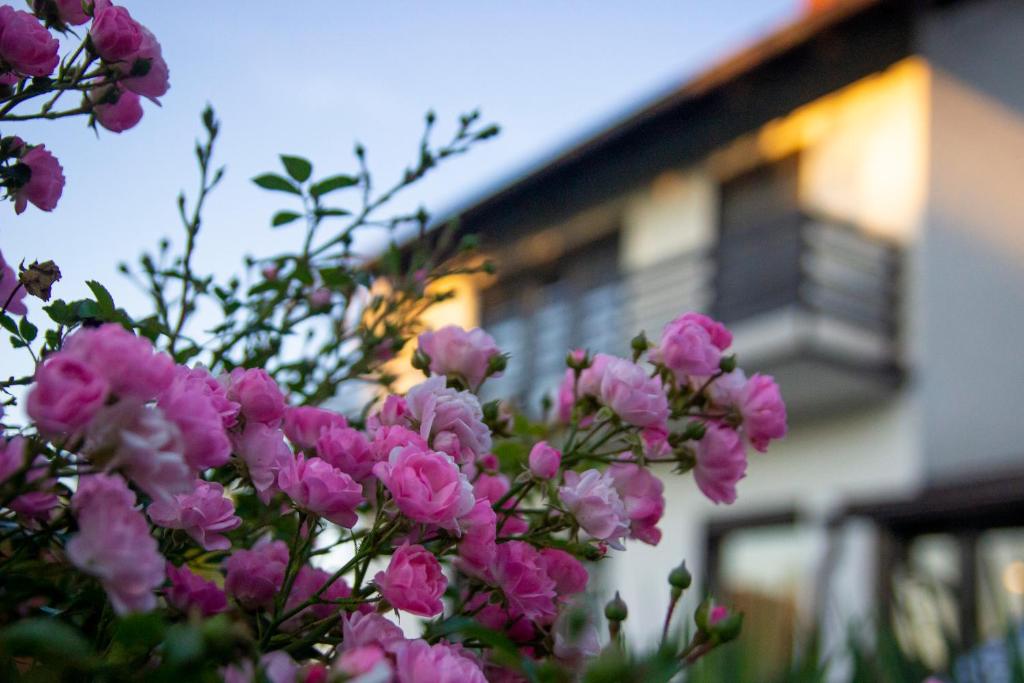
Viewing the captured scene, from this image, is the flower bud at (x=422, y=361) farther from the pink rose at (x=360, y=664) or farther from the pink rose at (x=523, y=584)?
the pink rose at (x=360, y=664)

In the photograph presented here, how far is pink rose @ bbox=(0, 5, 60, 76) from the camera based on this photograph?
0.74 metres

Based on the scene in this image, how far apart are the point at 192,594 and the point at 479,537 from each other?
0.19 m

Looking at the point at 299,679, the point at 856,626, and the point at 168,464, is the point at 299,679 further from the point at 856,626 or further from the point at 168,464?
the point at 856,626

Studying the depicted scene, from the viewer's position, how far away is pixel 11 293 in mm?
752

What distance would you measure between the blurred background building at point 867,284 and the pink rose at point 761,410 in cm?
528

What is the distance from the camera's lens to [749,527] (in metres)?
7.48

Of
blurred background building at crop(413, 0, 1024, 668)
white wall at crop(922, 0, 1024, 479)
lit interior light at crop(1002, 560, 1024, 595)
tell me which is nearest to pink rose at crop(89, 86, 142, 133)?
blurred background building at crop(413, 0, 1024, 668)

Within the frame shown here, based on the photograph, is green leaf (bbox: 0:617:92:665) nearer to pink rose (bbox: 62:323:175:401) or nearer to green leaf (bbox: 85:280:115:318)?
pink rose (bbox: 62:323:175:401)

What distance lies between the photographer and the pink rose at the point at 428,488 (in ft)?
2.11

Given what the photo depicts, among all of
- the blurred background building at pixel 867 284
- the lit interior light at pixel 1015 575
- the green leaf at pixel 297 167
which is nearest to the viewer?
the green leaf at pixel 297 167

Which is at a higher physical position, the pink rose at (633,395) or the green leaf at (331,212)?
the green leaf at (331,212)

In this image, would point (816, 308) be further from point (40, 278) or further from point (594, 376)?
point (40, 278)

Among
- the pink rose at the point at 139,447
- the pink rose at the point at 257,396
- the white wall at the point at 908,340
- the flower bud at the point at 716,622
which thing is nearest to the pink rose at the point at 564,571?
the flower bud at the point at 716,622

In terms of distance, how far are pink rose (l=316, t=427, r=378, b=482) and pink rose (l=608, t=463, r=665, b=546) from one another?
0.68 feet
